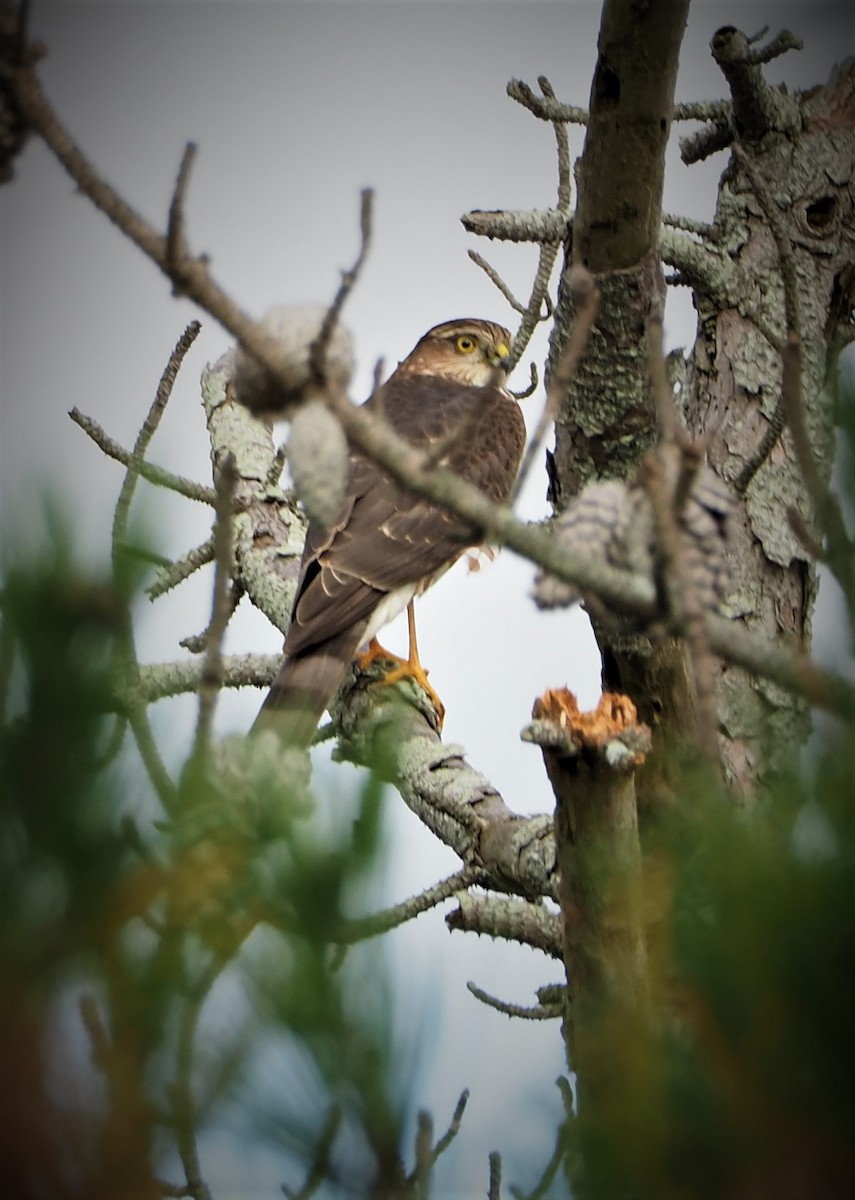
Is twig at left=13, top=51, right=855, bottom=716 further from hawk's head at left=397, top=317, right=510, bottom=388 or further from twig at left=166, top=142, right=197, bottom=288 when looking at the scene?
hawk's head at left=397, top=317, right=510, bottom=388

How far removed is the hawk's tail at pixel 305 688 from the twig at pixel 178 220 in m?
1.79

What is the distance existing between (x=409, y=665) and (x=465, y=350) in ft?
5.63

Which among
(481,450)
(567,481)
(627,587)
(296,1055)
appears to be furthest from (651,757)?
(481,450)

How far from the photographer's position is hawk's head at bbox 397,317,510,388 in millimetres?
4973

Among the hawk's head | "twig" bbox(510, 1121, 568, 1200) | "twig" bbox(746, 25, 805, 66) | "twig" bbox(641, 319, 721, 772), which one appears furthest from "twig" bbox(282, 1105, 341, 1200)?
the hawk's head

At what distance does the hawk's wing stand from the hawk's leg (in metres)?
0.26

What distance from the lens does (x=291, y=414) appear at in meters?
1.03

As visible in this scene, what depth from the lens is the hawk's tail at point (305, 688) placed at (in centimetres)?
287

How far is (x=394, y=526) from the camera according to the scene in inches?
142

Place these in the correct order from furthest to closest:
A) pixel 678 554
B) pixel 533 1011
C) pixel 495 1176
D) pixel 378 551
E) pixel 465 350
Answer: pixel 465 350, pixel 378 551, pixel 533 1011, pixel 495 1176, pixel 678 554

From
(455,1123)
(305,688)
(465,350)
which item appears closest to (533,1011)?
(305,688)

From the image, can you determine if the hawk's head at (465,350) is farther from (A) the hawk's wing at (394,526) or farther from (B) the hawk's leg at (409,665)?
(B) the hawk's leg at (409,665)

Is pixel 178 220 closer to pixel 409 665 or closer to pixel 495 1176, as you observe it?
pixel 495 1176

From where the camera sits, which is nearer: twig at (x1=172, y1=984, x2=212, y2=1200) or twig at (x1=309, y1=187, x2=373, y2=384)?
twig at (x1=172, y1=984, x2=212, y2=1200)
